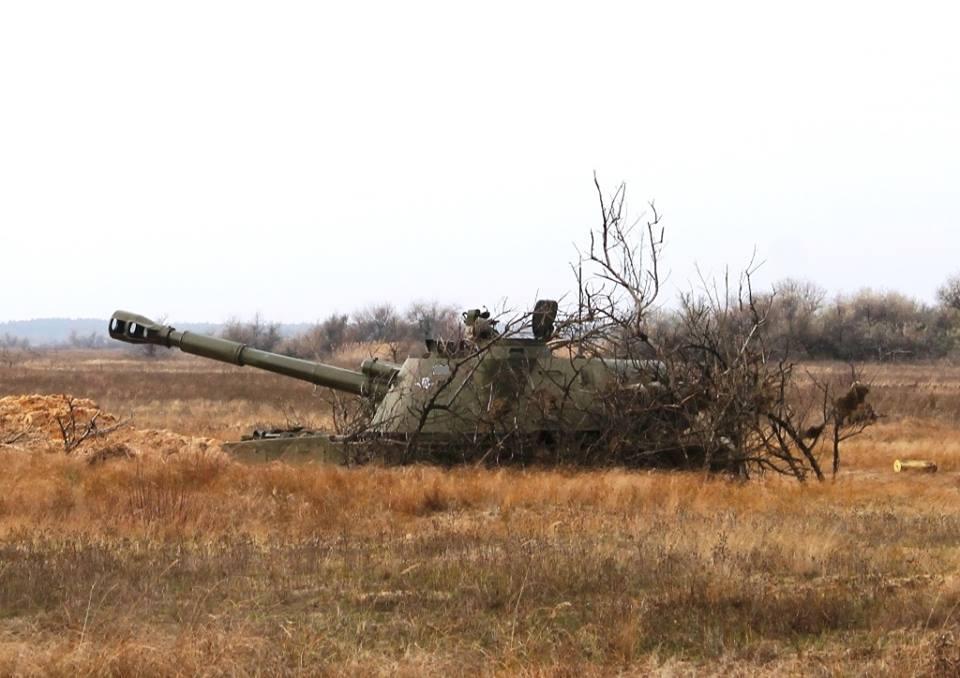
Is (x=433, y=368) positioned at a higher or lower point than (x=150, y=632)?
higher

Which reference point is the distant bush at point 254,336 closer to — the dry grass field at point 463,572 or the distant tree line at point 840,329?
the distant tree line at point 840,329

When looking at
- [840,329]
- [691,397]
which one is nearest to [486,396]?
[691,397]

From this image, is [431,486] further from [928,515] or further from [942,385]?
[942,385]

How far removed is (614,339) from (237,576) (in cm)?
755

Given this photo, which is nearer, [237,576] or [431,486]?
[237,576]

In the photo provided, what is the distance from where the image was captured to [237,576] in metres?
6.91

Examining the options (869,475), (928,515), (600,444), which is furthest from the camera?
(869,475)

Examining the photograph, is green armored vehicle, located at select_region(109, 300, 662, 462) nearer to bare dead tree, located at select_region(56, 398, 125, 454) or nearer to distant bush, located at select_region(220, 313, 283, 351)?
bare dead tree, located at select_region(56, 398, 125, 454)

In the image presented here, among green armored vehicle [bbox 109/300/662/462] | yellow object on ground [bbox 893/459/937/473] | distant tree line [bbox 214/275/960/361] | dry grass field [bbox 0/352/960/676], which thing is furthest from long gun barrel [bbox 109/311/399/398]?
distant tree line [bbox 214/275/960/361]

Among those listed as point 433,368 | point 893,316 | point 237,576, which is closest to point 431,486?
point 433,368

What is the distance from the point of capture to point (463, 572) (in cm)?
698

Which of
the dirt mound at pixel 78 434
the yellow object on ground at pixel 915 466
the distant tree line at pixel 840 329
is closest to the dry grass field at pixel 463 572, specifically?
the dirt mound at pixel 78 434

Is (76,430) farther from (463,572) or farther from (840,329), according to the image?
(840,329)

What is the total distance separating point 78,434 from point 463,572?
10.2m
